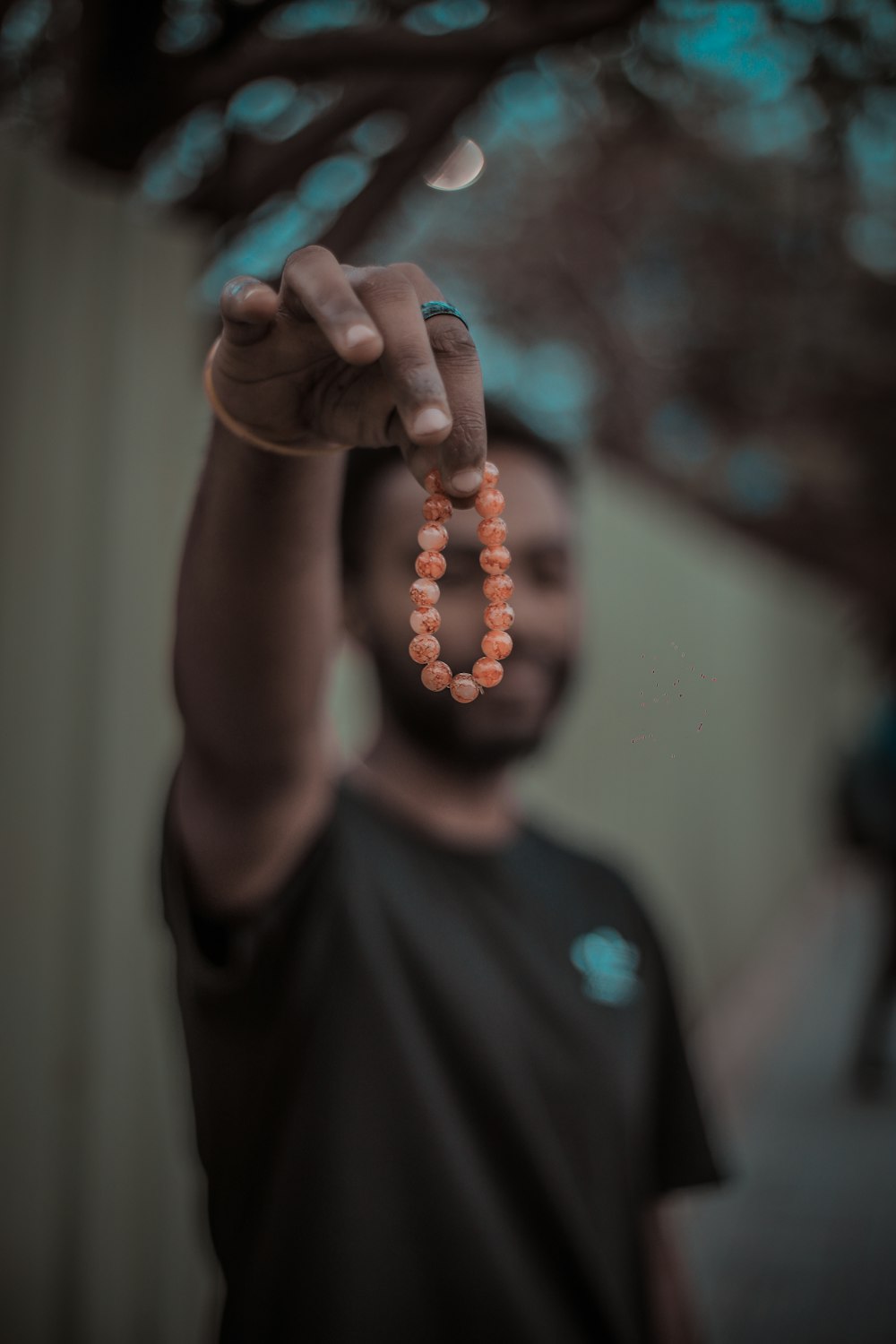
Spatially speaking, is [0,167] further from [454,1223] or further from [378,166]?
[454,1223]

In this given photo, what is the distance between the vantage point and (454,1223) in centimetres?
109

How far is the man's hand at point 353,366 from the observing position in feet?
1.93

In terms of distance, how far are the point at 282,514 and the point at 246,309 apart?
0.66 ft

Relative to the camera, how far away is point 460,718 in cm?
128

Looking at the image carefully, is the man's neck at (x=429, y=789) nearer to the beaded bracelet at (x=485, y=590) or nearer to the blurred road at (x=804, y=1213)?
the beaded bracelet at (x=485, y=590)

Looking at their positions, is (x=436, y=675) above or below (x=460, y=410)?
below

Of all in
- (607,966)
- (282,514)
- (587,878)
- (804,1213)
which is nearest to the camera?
(282,514)

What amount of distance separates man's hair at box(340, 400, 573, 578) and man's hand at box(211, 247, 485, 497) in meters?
0.54

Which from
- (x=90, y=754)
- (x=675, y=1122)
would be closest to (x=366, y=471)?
(x=90, y=754)

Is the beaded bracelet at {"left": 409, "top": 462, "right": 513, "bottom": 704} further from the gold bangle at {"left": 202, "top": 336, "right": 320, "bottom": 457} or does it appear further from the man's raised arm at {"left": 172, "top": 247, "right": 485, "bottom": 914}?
the gold bangle at {"left": 202, "top": 336, "right": 320, "bottom": 457}

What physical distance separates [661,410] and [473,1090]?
549 centimetres

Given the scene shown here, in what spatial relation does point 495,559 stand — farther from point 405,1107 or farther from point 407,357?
point 405,1107

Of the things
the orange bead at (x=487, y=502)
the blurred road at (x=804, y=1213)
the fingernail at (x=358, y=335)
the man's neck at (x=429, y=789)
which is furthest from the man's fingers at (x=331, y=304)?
the blurred road at (x=804, y=1213)

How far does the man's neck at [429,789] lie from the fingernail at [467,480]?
77 cm
